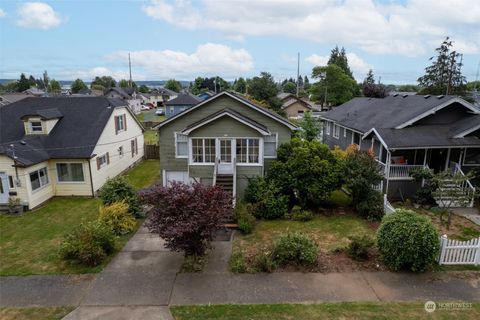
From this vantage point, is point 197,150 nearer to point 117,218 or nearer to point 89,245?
point 117,218

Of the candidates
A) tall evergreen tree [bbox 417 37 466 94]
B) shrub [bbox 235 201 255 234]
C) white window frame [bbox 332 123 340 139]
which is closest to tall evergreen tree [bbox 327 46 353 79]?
tall evergreen tree [bbox 417 37 466 94]

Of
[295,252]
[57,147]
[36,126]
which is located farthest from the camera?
[36,126]

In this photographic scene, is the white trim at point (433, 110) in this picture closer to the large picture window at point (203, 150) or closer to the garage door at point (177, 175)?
the large picture window at point (203, 150)

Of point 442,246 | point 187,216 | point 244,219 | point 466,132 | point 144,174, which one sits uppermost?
point 466,132

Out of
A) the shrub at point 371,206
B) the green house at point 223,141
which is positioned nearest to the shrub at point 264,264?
the green house at point 223,141

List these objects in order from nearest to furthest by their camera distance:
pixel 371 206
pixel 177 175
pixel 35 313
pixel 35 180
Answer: pixel 35 313
pixel 371 206
pixel 35 180
pixel 177 175

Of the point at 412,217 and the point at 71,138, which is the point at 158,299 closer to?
the point at 412,217

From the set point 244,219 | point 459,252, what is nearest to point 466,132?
point 459,252

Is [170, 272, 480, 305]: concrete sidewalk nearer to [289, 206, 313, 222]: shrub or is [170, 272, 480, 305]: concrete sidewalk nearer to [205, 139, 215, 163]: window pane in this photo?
[289, 206, 313, 222]: shrub
